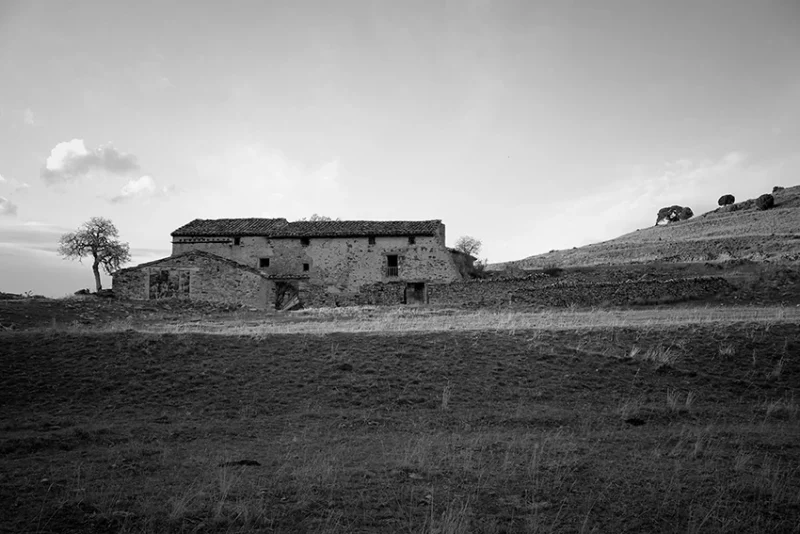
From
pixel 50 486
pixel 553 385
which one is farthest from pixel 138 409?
pixel 553 385

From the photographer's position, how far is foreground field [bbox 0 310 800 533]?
5113 mm

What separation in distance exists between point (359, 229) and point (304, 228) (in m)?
4.89

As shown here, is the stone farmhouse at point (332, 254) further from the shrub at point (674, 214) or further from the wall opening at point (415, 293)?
the shrub at point (674, 214)

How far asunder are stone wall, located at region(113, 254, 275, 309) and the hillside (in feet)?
95.4

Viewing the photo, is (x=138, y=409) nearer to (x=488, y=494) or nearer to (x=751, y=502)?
(x=488, y=494)

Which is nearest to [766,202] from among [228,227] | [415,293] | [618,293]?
[618,293]

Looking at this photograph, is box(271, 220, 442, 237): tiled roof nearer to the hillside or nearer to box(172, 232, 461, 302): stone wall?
box(172, 232, 461, 302): stone wall

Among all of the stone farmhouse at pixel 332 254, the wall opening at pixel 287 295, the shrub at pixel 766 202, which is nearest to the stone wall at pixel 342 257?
the stone farmhouse at pixel 332 254

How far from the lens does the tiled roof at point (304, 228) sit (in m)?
37.4

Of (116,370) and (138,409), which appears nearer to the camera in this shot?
(138,409)

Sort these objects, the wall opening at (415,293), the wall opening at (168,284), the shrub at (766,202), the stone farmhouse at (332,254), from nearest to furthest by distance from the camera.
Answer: the wall opening at (168,284) < the wall opening at (415,293) < the stone farmhouse at (332,254) < the shrub at (766,202)

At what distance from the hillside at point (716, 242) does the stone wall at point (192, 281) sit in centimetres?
2909

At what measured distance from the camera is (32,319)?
67.0 feet

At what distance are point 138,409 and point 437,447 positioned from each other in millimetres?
6451
